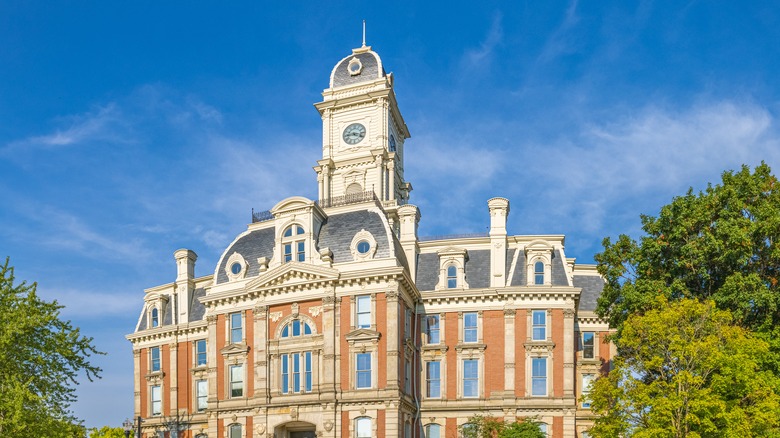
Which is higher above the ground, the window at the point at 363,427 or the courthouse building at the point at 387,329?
the courthouse building at the point at 387,329

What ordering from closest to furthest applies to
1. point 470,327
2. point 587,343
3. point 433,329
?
point 470,327 → point 433,329 → point 587,343

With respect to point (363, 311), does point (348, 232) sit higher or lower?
higher

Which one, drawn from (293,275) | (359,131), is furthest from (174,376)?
(359,131)

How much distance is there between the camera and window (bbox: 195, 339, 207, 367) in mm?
55931

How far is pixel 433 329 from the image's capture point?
163 ft

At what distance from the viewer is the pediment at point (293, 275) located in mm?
45125

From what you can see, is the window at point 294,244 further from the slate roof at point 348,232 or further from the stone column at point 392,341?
the stone column at point 392,341

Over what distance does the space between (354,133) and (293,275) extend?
21022mm

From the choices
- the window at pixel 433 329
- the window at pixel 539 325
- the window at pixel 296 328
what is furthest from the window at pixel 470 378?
the window at pixel 296 328

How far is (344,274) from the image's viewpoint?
45094mm

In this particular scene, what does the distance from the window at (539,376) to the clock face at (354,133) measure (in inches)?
976

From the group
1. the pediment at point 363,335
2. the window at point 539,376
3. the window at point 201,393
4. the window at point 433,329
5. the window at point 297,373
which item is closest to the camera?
the pediment at point 363,335

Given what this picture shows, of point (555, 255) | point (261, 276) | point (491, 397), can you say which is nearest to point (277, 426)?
point (261, 276)

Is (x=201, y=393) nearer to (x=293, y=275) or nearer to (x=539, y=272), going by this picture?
(x=293, y=275)
